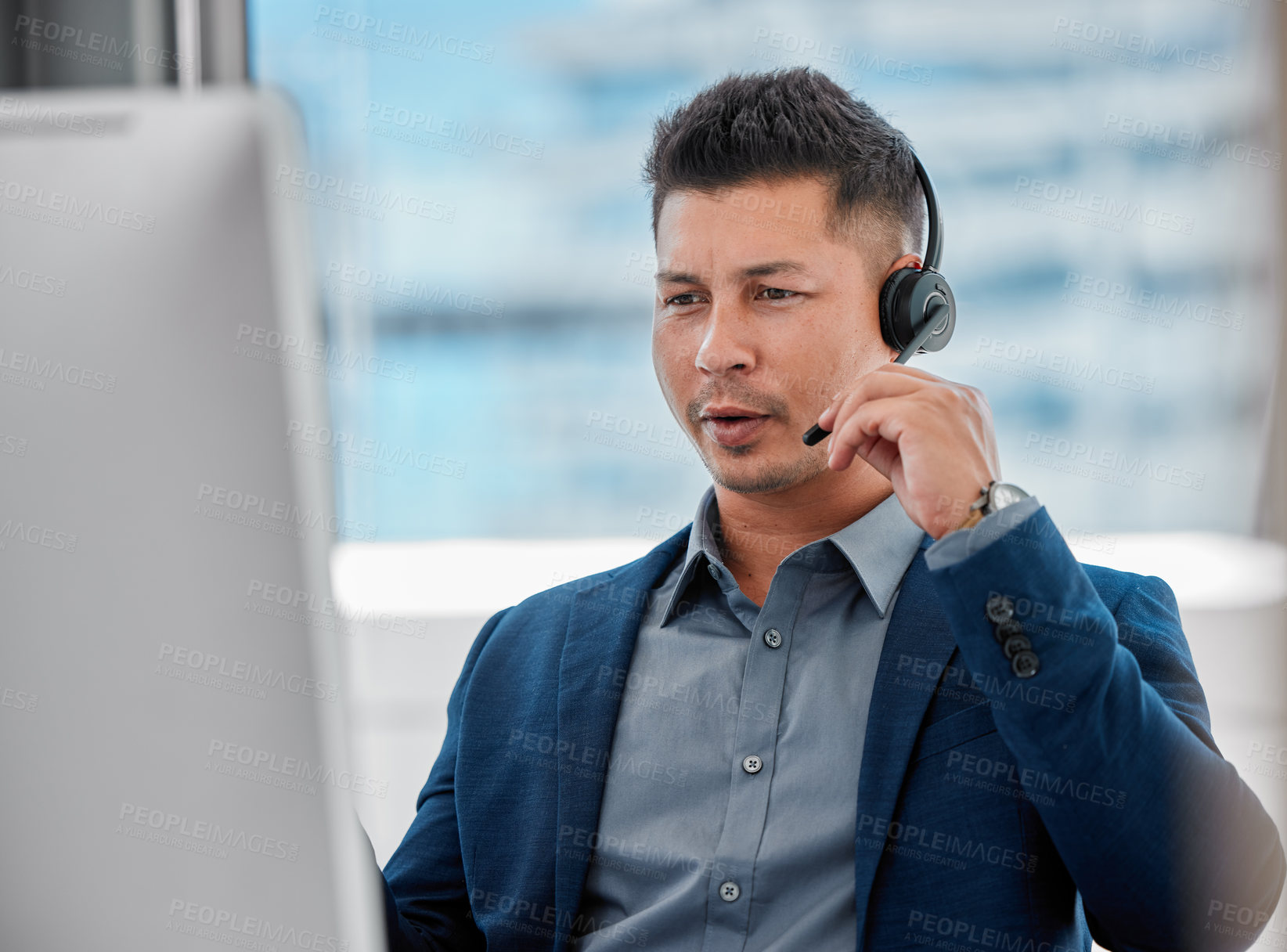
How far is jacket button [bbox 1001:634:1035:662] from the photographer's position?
79cm

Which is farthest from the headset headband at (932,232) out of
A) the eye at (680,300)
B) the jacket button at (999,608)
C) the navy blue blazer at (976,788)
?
the jacket button at (999,608)

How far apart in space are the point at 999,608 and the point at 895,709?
20 cm

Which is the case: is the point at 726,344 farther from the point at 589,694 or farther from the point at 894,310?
the point at 589,694

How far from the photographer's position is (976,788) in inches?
36.4

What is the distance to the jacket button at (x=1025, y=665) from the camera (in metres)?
0.79

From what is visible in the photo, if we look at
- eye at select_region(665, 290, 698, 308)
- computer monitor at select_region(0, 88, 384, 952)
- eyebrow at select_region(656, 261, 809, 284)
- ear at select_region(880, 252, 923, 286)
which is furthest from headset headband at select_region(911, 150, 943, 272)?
computer monitor at select_region(0, 88, 384, 952)

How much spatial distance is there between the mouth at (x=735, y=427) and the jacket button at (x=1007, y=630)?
1.32 ft

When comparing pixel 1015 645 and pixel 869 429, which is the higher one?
pixel 869 429

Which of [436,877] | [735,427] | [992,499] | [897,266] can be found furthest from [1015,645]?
[436,877]

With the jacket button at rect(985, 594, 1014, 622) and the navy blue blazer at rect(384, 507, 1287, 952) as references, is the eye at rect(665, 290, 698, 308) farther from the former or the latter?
the jacket button at rect(985, 594, 1014, 622)

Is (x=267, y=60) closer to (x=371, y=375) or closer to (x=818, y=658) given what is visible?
(x=371, y=375)

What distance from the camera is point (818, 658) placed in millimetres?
1060

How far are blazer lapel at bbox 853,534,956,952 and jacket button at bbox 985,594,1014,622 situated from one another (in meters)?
0.18

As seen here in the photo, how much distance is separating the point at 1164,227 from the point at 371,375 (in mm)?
1574
